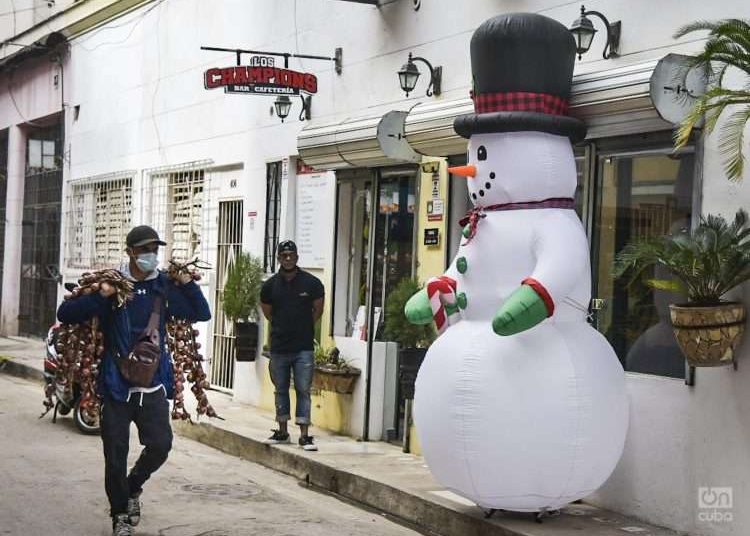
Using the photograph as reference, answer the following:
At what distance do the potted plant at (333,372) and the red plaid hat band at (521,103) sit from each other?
4616mm

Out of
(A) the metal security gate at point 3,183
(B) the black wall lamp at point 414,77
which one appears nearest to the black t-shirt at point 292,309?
(B) the black wall lamp at point 414,77

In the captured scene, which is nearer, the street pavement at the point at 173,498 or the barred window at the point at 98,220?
the street pavement at the point at 173,498

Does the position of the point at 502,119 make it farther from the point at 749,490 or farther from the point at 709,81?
the point at 749,490

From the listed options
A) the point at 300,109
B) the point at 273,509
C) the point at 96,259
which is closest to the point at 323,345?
the point at 300,109

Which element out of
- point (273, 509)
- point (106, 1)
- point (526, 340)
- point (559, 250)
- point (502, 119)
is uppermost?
point (106, 1)

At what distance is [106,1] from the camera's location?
19594mm

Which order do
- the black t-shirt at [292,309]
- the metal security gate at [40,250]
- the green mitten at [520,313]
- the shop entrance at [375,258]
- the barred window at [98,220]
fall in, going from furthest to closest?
Answer: the metal security gate at [40,250]
the barred window at [98,220]
the shop entrance at [375,258]
the black t-shirt at [292,309]
the green mitten at [520,313]

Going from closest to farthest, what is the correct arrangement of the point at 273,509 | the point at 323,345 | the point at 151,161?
the point at 273,509 < the point at 323,345 < the point at 151,161

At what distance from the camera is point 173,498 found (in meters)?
9.31

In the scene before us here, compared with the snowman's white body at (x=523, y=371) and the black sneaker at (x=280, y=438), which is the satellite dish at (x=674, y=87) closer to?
the snowman's white body at (x=523, y=371)

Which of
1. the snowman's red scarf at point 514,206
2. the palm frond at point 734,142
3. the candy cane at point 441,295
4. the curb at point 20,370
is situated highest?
the palm frond at point 734,142

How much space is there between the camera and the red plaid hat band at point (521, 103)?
7.67 metres

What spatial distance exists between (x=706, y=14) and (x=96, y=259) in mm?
14329

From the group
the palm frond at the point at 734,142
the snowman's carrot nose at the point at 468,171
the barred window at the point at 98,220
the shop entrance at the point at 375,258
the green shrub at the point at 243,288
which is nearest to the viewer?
the palm frond at the point at 734,142
